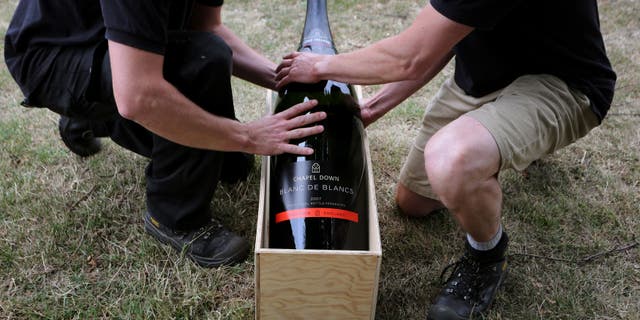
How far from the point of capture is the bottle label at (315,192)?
4.96 ft

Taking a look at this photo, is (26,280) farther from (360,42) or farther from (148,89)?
(360,42)

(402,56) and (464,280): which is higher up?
(402,56)

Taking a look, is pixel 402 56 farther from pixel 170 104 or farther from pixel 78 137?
pixel 78 137

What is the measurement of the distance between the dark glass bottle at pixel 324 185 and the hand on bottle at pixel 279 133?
0.21ft

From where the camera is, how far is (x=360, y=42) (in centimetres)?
390

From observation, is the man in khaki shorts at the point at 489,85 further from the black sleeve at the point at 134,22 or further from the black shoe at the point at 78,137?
the black shoe at the point at 78,137

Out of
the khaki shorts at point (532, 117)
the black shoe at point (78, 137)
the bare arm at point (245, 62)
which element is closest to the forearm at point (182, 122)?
the bare arm at point (245, 62)

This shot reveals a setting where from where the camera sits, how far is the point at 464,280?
1.68 metres

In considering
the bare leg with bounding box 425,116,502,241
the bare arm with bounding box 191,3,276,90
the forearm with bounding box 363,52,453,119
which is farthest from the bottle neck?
the bare leg with bounding box 425,116,502,241

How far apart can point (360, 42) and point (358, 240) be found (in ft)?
8.48

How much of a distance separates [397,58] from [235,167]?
982mm

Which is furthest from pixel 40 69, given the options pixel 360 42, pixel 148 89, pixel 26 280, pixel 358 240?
pixel 360 42

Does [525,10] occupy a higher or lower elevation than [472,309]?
higher

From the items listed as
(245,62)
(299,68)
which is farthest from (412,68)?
(245,62)
